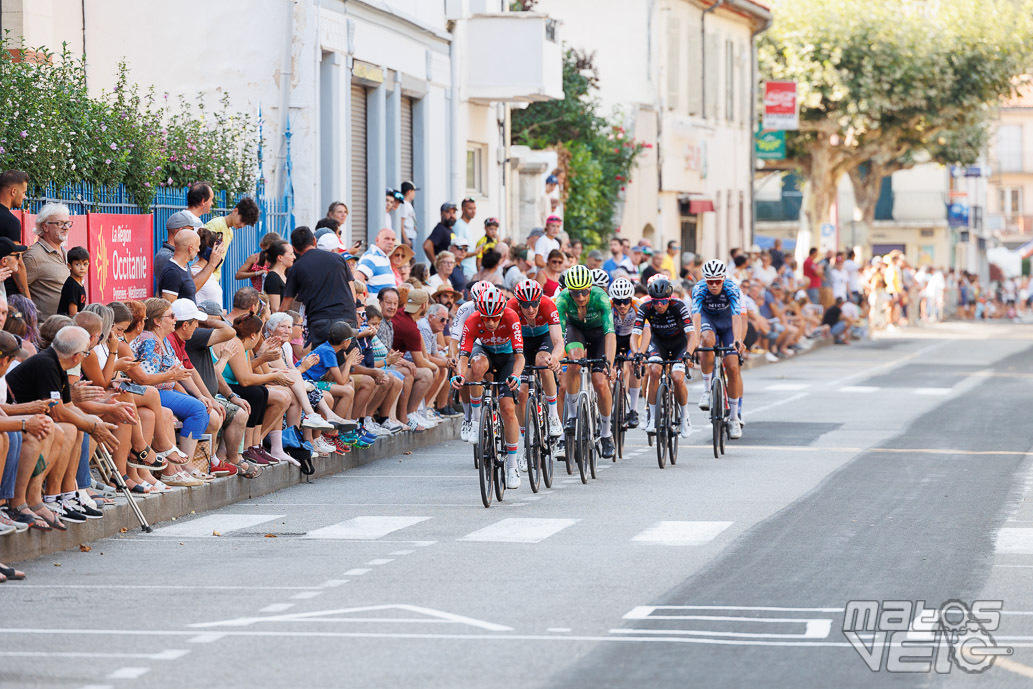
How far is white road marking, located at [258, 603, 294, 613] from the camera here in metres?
9.30

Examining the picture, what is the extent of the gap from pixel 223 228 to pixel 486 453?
447 centimetres

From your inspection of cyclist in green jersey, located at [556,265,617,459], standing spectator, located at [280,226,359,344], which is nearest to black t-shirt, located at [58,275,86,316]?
standing spectator, located at [280,226,359,344]

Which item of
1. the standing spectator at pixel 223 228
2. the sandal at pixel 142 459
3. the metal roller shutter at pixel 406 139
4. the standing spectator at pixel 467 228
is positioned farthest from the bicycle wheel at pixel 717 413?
the metal roller shutter at pixel 406 139

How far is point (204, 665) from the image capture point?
7.95m

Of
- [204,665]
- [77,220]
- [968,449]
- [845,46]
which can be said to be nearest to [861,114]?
[845,46]

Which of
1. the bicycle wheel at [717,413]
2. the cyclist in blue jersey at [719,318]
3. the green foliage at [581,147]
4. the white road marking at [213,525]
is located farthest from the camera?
the green foliage at [581,147]

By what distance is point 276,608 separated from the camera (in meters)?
9.40

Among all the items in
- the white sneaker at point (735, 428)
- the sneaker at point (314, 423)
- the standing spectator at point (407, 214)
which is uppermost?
the standing spectator at point (407, 214)

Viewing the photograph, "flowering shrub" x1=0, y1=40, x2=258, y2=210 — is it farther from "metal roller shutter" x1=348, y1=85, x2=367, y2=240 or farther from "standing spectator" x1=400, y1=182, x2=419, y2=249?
"metal roller shutter" x1=348, y1=85, x2=367, y2=240

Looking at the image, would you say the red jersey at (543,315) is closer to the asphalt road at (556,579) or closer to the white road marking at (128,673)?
the asphalt road at (556,579)

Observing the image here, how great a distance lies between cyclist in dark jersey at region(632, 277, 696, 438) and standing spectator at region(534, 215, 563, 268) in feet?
23.5

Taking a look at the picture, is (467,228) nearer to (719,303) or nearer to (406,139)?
(406,139)

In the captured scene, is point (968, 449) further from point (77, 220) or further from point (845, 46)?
point (845, 46)

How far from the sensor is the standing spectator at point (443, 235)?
76.4 ft
